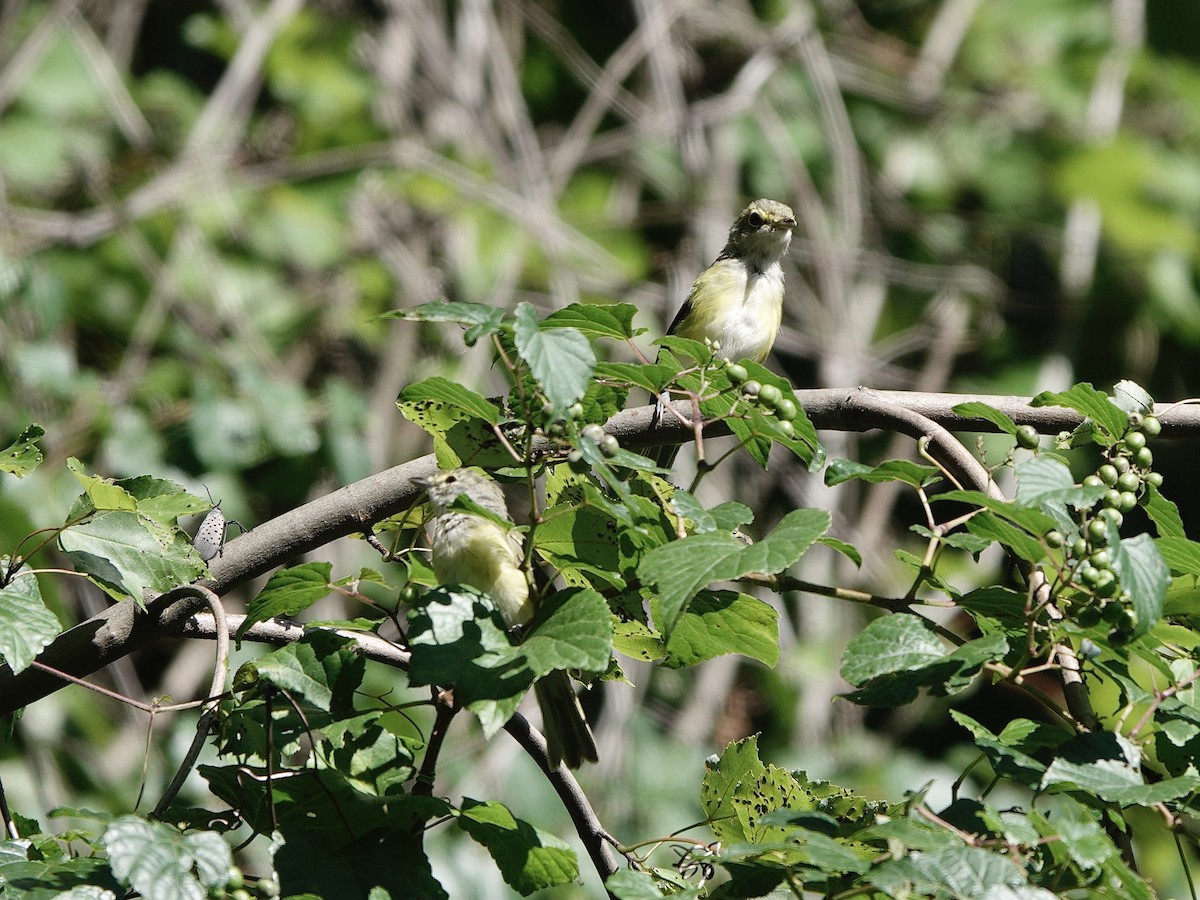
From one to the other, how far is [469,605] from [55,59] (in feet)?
16.3

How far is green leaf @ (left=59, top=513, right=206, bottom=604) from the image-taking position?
1.92m

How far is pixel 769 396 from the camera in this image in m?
1.83

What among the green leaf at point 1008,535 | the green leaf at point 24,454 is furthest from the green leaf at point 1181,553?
the green leaf at point 24,454

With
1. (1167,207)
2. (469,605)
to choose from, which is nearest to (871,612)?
(1167,207)

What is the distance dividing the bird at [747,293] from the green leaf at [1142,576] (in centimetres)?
318

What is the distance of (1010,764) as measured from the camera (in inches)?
62.4

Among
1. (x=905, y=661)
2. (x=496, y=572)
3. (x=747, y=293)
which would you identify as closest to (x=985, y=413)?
(x=905, y=661)

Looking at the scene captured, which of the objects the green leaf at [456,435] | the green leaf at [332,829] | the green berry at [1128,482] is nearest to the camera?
the green leaf at [332,829]

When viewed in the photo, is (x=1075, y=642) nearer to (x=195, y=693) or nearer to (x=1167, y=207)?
(x=195, y=693)

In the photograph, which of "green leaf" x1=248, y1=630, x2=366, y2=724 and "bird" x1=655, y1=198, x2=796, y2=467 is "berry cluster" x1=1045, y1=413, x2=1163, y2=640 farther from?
"bird" x1=655, y1=198, x2=796, y2=467

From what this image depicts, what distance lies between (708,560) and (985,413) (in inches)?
23.1

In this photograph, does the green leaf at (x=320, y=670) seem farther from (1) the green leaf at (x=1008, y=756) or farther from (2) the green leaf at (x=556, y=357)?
(1) the green leaf at (x=1008, y=756)

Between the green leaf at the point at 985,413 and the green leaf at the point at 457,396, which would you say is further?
the green leaf at the point at 985,413

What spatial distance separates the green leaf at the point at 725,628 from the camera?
6.16 feet
